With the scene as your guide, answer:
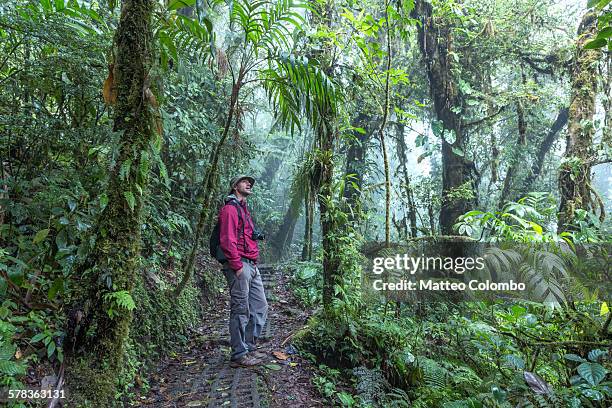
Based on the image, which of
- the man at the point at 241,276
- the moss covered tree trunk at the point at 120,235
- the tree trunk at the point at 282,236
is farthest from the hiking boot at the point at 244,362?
the tree trunk at the point at 282,236

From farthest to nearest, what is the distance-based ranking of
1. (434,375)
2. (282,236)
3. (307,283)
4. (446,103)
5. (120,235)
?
(282,236) < (307,283) < (446,103) < (434,375) < (120,235)

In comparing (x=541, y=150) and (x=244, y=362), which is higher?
(x=541, y=150)

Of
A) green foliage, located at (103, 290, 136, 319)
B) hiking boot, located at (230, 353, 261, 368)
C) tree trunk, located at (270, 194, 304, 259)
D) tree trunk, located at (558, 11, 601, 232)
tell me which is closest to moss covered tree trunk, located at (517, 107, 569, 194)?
tree trunk, located at (558, 11, 601, 232)

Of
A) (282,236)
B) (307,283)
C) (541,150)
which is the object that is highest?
(541,150)

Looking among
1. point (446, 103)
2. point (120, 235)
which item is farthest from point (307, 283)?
point (120, 235)

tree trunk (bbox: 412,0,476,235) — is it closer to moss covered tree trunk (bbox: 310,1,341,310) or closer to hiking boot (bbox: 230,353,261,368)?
moss covered tree trunk (bbox: 310,1,341,310)

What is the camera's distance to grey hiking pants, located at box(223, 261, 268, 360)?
4.29m

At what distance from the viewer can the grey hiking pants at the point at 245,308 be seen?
169 inches

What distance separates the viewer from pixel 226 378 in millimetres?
3902

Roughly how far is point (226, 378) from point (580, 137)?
639 centimetres

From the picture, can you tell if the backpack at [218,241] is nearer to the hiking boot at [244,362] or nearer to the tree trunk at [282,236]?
the hiking boot at [244,362]

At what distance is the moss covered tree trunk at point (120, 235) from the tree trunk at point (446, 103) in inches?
247

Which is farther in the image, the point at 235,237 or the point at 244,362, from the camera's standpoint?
the point at 235,237

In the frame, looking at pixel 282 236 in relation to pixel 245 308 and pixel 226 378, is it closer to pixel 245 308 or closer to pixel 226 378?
pixel 245 308
